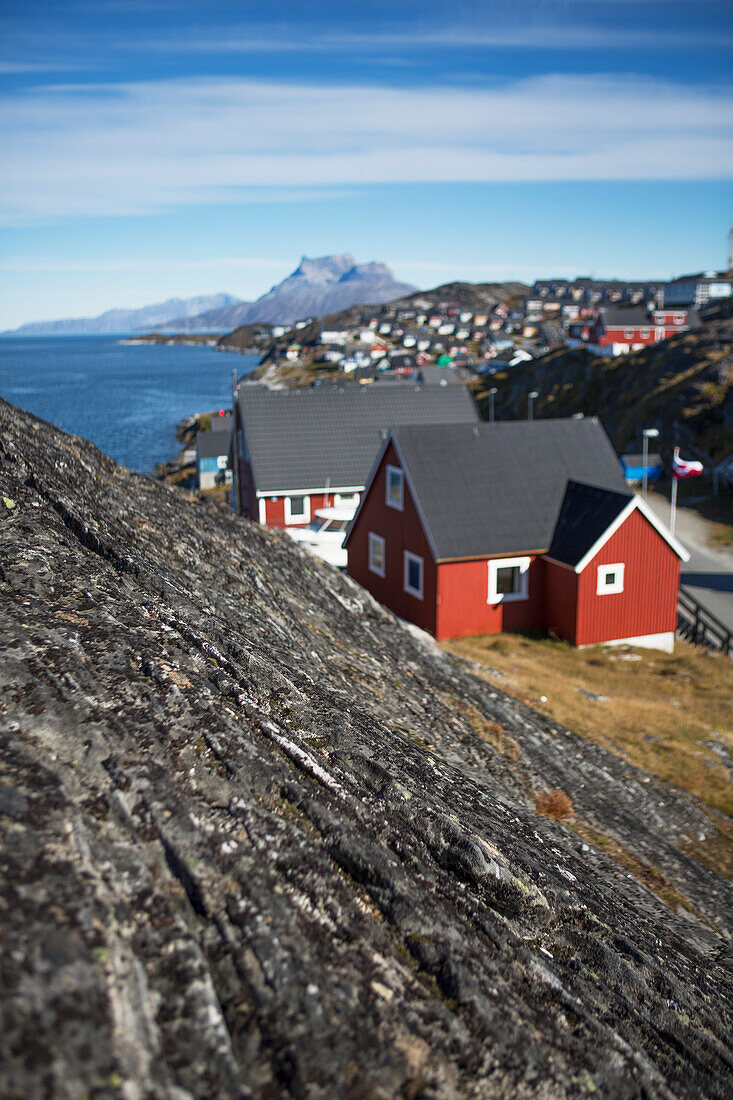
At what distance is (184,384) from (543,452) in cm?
9197

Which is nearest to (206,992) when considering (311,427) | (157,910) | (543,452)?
(157,910)

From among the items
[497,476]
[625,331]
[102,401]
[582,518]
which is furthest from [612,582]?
[625,331]

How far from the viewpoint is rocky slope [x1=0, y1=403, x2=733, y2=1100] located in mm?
3004

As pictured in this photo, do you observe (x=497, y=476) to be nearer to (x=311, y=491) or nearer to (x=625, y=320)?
(x=311, y=491)

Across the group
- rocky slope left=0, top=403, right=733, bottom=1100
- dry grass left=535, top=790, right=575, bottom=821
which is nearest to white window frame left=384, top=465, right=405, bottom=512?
dry grass left=535, top=790, right=575, bottom=821

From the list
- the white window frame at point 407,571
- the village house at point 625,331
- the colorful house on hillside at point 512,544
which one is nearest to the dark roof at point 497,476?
the colorful house on hillside at point 512,544

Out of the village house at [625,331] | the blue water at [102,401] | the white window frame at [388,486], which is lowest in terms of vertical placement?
the white window frame at [388,486]

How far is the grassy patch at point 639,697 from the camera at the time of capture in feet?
43.7

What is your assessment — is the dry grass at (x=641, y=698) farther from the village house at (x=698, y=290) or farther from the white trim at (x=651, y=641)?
the village house at (x=698, y=290)

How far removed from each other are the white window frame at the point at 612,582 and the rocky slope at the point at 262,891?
16488mm

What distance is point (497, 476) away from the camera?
2638 cm

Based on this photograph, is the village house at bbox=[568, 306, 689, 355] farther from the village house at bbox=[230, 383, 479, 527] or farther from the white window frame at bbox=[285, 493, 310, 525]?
the white window frame at bbox=[285, 493, 310, 525]

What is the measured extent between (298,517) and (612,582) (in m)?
17.7

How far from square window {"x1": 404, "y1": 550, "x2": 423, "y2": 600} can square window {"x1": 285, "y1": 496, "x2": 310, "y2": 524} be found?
41.1ft
